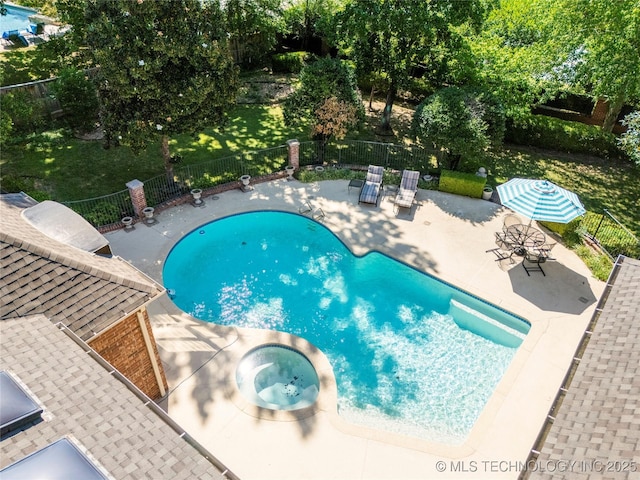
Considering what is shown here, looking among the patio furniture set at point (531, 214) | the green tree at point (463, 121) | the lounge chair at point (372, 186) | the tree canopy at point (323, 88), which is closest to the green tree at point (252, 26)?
the tree canopy at point (323, 88)

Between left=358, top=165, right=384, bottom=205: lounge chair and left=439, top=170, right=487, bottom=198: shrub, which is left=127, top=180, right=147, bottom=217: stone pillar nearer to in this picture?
left=358, top=165, right=384, bottom=205: lounge chair

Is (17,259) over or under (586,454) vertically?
over

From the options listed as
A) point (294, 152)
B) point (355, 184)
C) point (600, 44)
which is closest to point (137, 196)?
point (294, 152)

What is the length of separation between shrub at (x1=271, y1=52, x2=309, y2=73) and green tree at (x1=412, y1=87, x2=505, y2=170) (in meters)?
15.6

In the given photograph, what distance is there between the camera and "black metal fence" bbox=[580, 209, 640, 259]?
58.5 ft

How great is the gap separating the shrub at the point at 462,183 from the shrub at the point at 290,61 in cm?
1706

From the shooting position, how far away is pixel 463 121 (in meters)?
21.1

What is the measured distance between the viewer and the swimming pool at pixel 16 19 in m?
29.5

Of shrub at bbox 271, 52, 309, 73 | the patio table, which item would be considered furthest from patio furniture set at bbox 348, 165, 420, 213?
shrub at bbox 271, 52, 309, 73

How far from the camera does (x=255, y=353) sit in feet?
47.6

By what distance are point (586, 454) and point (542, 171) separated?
65.3ft

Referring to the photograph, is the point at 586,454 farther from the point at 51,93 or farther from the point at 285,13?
the point at 285,13

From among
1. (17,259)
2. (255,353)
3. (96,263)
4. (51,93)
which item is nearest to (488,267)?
(255,353)

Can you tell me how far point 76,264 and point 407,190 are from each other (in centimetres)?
1492
